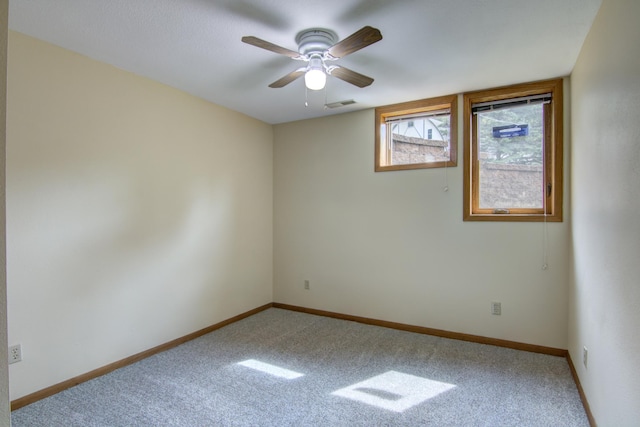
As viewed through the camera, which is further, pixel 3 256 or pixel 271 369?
pixel 271 369

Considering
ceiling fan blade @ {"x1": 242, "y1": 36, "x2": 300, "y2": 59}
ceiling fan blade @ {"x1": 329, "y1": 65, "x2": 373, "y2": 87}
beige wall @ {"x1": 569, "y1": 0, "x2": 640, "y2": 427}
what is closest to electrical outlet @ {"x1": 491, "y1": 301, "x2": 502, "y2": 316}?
beige wall @ {"x1": 569, "y1": 0, "x2": 640, "y2": 427}

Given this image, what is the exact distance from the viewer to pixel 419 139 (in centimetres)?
356

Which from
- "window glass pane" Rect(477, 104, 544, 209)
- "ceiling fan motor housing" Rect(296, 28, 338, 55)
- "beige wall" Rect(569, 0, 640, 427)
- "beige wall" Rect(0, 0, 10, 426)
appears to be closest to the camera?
"beige wall" Rect(0, 0, 10, 426)

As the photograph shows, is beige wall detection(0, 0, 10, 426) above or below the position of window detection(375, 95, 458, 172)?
below

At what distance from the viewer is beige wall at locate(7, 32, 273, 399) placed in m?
2.17

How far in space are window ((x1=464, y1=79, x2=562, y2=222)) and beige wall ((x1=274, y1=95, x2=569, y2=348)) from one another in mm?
143

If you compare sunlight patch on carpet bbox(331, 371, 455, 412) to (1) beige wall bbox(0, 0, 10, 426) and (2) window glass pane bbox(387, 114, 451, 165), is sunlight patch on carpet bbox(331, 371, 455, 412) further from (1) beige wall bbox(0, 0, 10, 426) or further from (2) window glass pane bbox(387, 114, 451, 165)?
(2) window glass pane bbox(387, 114, 451, 165)

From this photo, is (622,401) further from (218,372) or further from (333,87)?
(333,87)


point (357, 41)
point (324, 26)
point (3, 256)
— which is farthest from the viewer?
point (324, 26)

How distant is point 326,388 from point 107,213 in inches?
85.5

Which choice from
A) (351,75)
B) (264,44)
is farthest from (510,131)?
(264,44)

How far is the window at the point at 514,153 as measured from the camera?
2912 millimetres

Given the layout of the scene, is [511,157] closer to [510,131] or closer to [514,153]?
[514,153]

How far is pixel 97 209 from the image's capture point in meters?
2.55
